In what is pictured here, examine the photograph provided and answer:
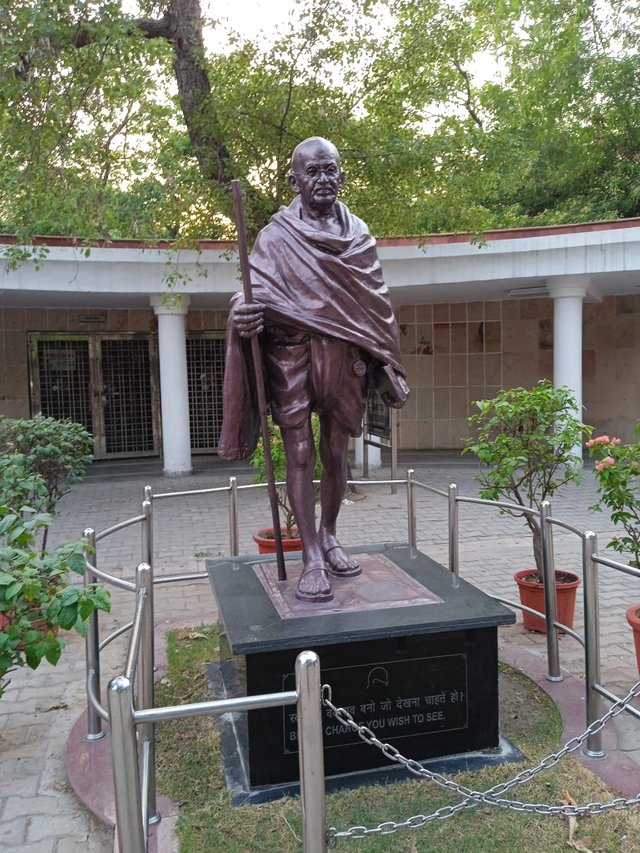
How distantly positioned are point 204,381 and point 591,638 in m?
11.1

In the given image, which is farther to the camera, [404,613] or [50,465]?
[50,465]

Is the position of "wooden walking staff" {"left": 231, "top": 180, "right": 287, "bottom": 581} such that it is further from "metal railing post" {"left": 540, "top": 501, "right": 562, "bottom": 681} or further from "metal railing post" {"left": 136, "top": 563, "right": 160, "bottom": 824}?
"metal railing post" {"left": 540, "top": 501, "right": 562, "bottom": 681}

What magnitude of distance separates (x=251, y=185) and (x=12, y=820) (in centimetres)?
722

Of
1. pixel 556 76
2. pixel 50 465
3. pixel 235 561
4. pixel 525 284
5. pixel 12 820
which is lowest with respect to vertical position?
pixel 12 820

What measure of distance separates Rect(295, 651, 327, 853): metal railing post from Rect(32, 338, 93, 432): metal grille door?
38.8 ft

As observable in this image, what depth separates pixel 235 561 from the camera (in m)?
4.00

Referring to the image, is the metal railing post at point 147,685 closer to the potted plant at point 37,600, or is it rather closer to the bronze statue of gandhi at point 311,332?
the potted plant at point 37,600

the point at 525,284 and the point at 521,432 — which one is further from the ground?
the point at 525,284

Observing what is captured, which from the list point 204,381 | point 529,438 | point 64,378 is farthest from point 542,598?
point 64,378

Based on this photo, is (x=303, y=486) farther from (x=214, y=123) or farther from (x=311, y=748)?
(x=214, y=123)

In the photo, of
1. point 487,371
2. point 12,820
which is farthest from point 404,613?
point 487,371

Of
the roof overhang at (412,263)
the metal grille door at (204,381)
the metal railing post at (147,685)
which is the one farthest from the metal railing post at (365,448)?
the metal railing post at (147,685)

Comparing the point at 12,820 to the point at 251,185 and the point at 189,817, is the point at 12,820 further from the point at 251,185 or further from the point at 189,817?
the point at 251,185

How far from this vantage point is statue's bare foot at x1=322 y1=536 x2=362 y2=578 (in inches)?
139
